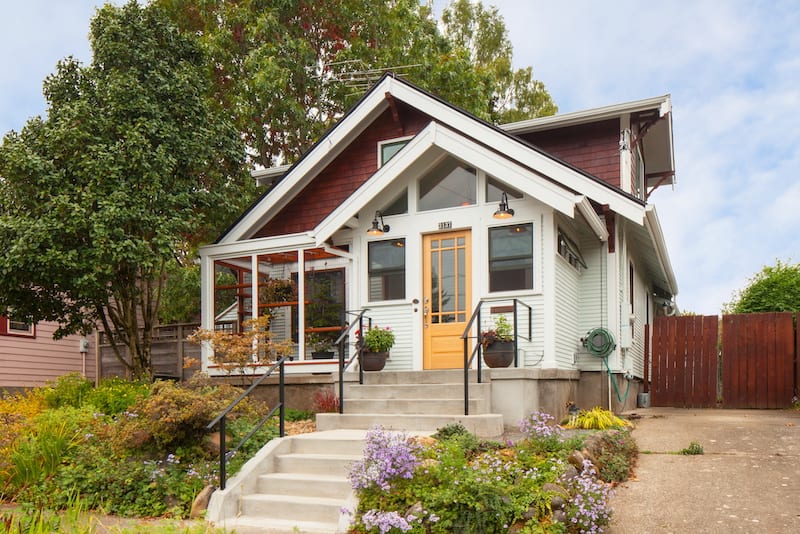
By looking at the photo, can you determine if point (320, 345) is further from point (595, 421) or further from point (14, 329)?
point (14, 329)

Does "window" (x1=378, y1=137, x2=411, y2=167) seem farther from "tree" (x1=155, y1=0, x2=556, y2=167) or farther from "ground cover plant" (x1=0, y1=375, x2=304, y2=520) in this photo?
"ground cover plant" (x1=0, y1=375, x2=304, y2=520)

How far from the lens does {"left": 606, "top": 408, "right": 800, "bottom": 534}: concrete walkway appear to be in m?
5.78

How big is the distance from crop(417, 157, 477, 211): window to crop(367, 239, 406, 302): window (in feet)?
2.55

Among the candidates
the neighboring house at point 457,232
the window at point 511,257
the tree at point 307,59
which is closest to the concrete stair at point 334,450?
the neighboring house at point 457,232

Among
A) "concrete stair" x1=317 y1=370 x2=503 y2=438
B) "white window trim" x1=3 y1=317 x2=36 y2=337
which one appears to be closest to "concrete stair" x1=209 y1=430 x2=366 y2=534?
"concrete stair" x1=317 y1=370 x2=503 y2=438

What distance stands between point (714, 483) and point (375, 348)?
515cm

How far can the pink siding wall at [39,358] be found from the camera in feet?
53.0

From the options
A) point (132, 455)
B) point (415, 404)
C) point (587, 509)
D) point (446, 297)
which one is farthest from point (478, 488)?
point (446, 297)

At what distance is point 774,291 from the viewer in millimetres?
17984

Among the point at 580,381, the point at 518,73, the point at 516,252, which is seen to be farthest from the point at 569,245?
the point at 518,73

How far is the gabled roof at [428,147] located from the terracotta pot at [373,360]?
2.09 meters

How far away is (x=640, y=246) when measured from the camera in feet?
46.3

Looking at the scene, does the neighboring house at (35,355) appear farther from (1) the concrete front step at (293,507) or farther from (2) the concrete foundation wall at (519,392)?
(2) the concrete foundation wall at (519,392)

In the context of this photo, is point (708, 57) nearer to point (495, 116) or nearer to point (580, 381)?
point (580, 381)
